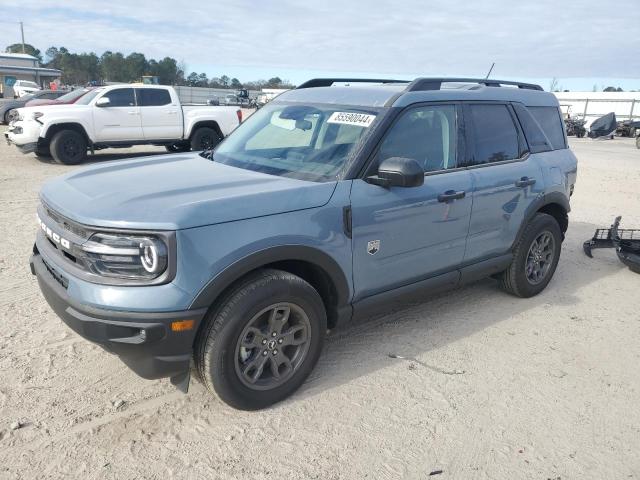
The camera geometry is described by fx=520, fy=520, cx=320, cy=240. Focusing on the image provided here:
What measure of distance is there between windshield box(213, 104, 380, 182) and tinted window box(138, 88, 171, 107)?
9593 millimetres

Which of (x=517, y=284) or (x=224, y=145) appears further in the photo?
(x=517, y=284)

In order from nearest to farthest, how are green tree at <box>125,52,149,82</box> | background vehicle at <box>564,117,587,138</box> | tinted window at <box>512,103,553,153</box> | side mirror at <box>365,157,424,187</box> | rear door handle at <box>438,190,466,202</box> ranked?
side mirror at <box>365,157,424,187</box>, rear door handle at <box>438,190,466,202</box>, tinted window at <box>512,103,553,153</box>, background vehicle at <box>564,117,587,138</box>, green tree at <box>125,52,149,82</box>

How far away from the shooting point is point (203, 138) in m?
13.6

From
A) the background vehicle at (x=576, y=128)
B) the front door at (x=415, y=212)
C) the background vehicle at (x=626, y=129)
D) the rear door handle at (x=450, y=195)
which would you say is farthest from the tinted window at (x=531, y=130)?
the background vehicle at (x=626, y=129)

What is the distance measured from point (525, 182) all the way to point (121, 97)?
10809mm

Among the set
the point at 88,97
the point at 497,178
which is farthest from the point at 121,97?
the point at 497,178

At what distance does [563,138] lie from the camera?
5.26m

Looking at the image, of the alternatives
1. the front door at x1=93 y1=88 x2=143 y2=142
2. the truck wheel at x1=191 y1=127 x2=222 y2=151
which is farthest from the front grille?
the truck wheel at x1=191 y1=127 x2=222 y2=151

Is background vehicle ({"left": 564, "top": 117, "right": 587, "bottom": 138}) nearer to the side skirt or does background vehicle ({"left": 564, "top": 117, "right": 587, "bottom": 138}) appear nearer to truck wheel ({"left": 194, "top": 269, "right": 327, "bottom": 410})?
the side skirt

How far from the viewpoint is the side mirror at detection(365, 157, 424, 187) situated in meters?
3.15

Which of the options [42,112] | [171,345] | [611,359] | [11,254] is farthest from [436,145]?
[42,112]

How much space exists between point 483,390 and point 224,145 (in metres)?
2.66

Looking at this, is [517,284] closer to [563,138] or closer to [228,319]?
[563,138]

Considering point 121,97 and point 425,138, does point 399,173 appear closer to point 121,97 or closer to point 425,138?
point 425,138
